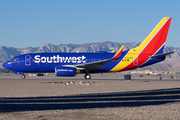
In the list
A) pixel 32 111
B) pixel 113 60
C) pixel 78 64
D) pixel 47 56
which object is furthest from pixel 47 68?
pixel 32 111

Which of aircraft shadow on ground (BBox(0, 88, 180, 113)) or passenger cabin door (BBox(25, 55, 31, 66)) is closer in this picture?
aircraft shadow on ground (BBox(0, 88, 180, 113))

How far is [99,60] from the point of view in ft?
153

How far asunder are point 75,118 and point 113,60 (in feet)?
118

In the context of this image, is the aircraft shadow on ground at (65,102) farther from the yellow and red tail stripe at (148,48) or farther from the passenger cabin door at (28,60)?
the passenger cabin door at (28,60)

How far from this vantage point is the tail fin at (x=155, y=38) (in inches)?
1874

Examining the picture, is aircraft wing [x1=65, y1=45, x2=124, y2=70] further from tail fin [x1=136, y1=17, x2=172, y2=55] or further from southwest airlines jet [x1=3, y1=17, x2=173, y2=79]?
tail fin [x1=136, y1=17, x2=172, y2=55]

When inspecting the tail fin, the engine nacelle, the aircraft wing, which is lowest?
the engine nacelle

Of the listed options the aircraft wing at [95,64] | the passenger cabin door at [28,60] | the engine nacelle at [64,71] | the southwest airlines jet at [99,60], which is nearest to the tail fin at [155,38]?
the southwest airlines jet at [99,60]

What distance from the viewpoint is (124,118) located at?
10.9m

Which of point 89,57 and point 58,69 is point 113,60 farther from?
point 58,69

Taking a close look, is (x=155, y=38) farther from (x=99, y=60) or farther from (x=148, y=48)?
(x=99, y=60)

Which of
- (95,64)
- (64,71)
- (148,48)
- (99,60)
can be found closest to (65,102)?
(64,71)

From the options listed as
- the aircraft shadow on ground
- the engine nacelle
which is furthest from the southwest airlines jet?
the aircraft shadow on ground

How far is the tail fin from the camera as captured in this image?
47.6 metres
